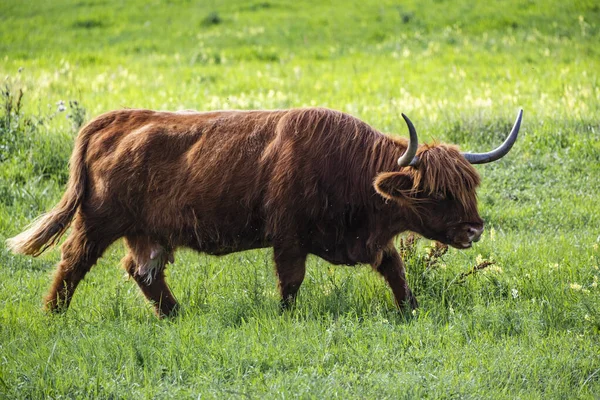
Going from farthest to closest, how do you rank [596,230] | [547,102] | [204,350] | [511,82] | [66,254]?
[511,82]
[547,102]
[596,230]
[66,254]
[204,350]

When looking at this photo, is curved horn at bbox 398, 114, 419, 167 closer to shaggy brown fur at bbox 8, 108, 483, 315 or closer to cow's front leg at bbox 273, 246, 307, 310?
shaggy brown fur at bbox 8, 108, 483, 315

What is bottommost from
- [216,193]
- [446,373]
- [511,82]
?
[511,82]

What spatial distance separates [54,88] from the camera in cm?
1447

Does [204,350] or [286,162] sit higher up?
[286,162]

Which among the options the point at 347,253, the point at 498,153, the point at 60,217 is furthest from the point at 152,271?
the point at 498,153

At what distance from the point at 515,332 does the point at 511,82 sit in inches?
377

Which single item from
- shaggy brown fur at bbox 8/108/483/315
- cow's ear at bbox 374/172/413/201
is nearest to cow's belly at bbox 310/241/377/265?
shaggy brown fur at bbox 8/108/483/315

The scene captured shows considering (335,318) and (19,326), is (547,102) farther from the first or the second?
(19,326)

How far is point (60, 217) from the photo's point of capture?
6270 mm

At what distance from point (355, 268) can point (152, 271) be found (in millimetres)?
1648

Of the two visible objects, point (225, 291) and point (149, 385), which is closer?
point (149, 385)

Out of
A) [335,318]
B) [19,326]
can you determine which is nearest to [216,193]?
[335,318]

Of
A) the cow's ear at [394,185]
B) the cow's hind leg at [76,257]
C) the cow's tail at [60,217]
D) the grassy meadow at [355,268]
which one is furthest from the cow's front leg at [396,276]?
the cow's tail at [60,217]

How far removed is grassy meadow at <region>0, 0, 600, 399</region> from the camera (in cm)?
480
